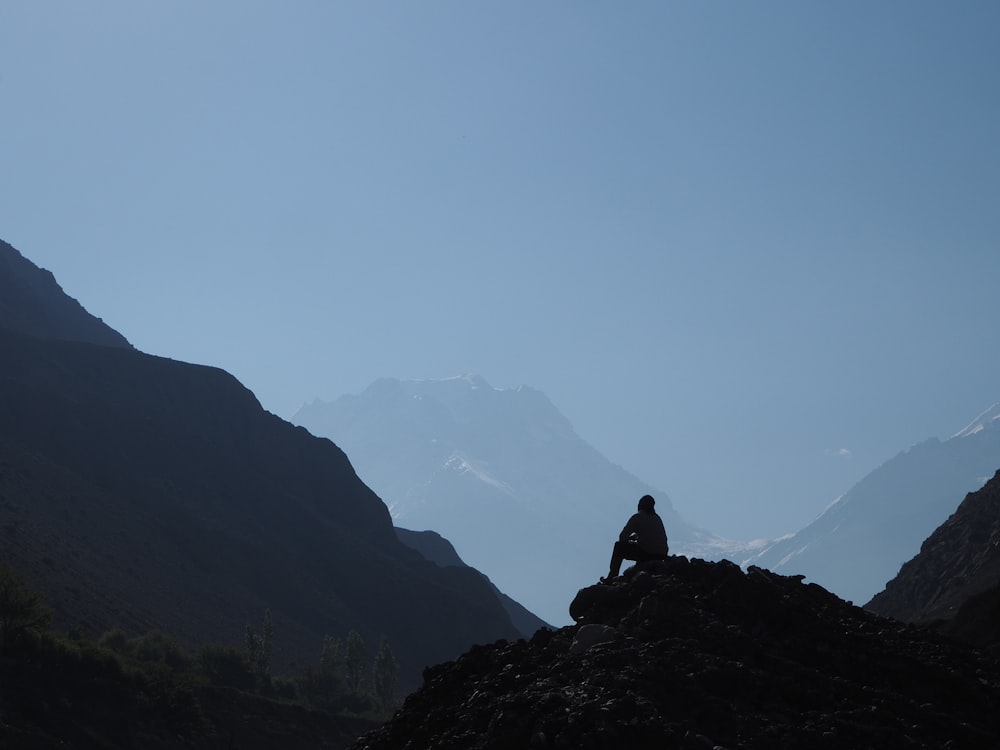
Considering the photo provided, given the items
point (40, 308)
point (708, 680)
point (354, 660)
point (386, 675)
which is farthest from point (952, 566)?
point (40, 308)

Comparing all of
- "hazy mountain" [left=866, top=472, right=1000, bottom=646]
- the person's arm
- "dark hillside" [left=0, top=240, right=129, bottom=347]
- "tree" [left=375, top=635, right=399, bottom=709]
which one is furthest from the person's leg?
"dark hillside" [left=0, top=240, right=129, bottom=347]

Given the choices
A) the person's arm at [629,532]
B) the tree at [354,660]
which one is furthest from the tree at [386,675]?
the person's arm at [629,532]

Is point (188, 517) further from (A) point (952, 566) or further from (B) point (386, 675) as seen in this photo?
(A) point (952, 566)

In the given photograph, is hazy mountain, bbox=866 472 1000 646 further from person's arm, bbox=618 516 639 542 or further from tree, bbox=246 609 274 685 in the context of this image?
tree, bbox=246 609 274 685

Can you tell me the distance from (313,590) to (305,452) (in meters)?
29.2

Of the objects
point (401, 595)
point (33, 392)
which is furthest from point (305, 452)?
point (33, 392)

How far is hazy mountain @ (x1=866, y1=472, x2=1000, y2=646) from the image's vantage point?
5275cm

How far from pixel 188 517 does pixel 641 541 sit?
90.4m

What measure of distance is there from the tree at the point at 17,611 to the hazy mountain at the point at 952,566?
37224 mm

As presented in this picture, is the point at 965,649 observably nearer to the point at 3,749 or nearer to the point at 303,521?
the point at 3,749

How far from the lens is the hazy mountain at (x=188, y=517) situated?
A: 278ft

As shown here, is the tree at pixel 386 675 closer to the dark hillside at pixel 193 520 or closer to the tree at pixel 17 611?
the dark hillside at pixel 193 520

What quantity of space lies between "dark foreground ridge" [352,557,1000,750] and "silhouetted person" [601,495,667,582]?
53cm

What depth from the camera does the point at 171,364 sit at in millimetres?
131375
